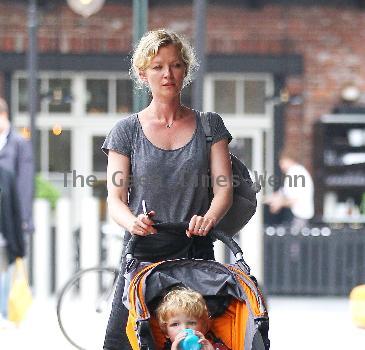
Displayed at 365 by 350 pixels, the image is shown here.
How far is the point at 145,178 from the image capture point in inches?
173

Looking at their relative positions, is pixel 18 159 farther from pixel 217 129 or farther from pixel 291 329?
pixel 217 129

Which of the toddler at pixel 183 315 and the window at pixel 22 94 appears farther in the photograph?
the window at pixel 22 94

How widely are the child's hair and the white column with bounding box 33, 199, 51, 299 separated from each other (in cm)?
780

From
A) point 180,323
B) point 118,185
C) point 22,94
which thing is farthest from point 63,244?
point 180,323

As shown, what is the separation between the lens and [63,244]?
11781 millimetres

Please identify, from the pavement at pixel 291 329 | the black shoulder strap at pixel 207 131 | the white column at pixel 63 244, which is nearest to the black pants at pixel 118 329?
the black shoulder strap at pixel 207 131

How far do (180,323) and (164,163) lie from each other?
Answer: 2.20ft

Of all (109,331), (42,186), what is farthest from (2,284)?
(109,331)

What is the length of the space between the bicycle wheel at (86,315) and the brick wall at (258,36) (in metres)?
6.39

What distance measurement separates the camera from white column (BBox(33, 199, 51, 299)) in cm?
1180

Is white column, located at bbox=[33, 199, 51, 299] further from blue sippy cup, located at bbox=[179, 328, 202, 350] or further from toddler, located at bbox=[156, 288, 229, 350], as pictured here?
blue sippy cup, located at bbox=[179, 328, 202, 350]

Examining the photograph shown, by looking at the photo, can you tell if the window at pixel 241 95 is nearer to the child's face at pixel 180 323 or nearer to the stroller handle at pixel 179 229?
the stroller handle at pixel 179 229

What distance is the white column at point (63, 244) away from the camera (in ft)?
38.3

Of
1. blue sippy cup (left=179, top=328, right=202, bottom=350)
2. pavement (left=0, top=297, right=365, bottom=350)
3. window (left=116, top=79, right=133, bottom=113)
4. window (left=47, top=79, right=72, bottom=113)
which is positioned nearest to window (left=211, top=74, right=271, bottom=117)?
window (left=116, top=79, right=133, bottom=113)
